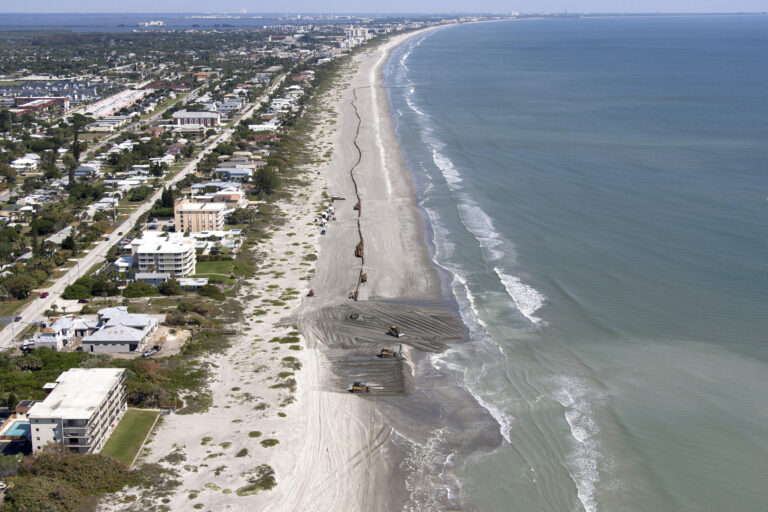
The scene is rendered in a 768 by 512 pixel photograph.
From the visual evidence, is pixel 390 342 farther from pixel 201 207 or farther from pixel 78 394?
pixel 201 207

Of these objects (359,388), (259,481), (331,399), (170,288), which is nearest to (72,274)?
(170,288)

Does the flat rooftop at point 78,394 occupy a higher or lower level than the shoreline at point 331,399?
higher

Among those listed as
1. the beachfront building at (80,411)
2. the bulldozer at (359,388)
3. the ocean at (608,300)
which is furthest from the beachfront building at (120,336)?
the ocean at (608,300)

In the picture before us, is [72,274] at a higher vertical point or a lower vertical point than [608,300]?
lower

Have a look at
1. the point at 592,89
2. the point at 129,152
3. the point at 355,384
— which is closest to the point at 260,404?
the point at 355,384

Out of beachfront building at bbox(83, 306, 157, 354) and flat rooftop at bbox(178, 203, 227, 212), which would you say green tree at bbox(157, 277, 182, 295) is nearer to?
beachfront building at bbox(83, 306, 157, 354)

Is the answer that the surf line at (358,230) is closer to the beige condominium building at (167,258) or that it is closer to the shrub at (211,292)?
the shrub at (211,292)

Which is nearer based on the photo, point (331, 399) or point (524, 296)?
point (331, 399)
